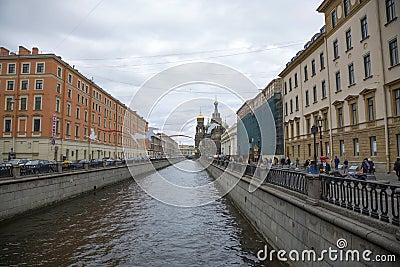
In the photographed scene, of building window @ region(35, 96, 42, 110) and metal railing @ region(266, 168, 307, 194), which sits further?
building window @ region(35, 96, 42, 110)

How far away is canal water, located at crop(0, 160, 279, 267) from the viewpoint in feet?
26.6

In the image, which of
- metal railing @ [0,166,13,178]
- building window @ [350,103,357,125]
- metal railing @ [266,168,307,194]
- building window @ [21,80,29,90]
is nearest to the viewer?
metal railing @ [266,168,307,194]

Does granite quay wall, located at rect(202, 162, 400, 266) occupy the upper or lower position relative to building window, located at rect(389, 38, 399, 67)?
lower

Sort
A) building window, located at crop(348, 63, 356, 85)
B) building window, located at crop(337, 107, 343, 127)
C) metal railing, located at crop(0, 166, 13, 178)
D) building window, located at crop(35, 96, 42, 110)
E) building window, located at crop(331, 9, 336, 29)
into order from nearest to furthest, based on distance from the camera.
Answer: metal railing, located at crop(0, 166, 13, 178) < building window, located at crop(348, 63, 356, 85) < building window, located at crop(337, 107, 343, 127) < building window, located at crop(331, 9, 336, 29) < building window, located at crop(35, 96, 42, 110)

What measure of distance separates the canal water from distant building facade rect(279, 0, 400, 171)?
1194 cm

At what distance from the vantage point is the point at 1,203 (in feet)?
38.7

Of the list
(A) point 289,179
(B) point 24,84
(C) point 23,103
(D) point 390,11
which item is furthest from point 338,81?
(B) point 24,84

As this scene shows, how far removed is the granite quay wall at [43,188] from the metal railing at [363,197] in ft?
40.7

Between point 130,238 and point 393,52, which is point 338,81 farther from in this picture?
point 130,238

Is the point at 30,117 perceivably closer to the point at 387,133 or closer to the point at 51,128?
the point at 51,128

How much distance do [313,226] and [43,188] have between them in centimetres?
1447

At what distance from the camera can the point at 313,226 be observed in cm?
577

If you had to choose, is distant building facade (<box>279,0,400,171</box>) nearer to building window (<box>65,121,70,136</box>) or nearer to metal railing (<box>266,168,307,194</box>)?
metal railing (<box>266,168,307,194</box>)

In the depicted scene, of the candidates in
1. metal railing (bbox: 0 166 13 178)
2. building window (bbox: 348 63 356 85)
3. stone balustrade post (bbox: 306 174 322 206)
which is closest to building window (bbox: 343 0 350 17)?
building window (bbox: 348 63 356 85)
